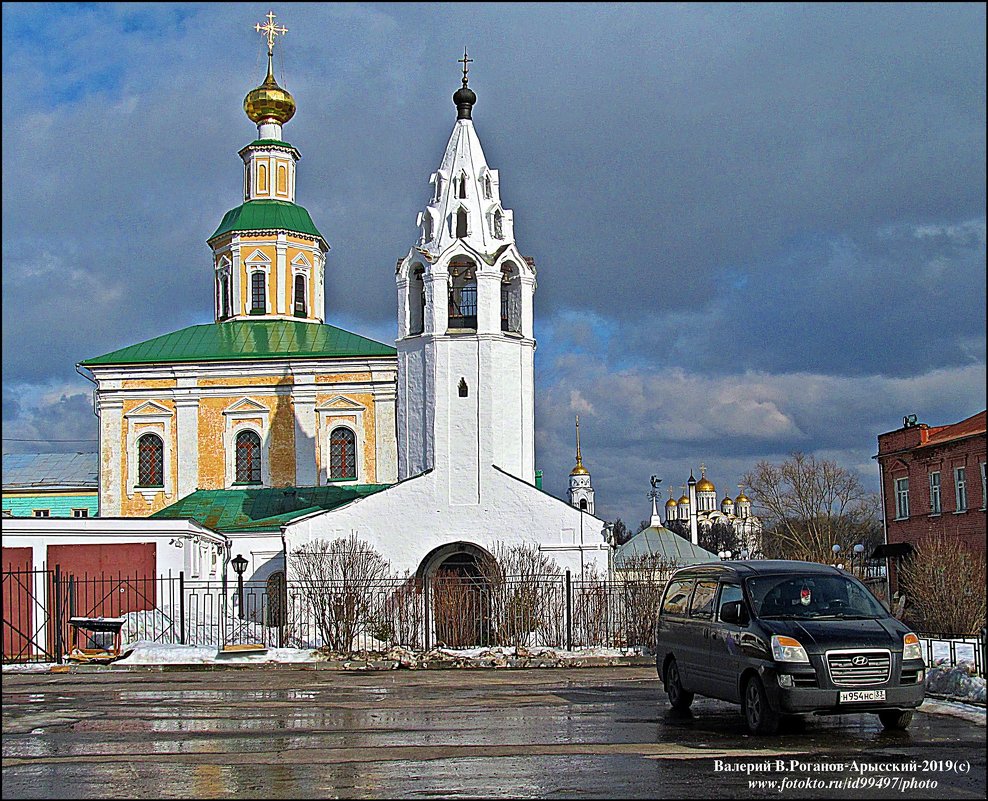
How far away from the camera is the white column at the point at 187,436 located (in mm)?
44688

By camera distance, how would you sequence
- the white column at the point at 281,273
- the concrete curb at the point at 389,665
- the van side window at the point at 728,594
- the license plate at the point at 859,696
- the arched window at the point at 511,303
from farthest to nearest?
the white column at the point at 281,273
the arched window at the point at 511,303
the concrete curb at the point at 389,665
the van side window at the point at 728,594
the license plate at the point at 859,696

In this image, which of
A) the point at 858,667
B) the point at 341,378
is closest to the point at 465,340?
the point at 341,378

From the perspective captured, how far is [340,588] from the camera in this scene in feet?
93.8

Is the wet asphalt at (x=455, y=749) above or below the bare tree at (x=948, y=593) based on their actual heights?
below

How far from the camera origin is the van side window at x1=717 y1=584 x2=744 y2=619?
43.2 feet

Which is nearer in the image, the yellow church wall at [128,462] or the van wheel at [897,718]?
the van wheel at [897,718]

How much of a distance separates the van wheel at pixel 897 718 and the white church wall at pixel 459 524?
20602 millimetres

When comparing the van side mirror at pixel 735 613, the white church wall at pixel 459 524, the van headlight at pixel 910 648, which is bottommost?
the van headlight at pixel 910 648

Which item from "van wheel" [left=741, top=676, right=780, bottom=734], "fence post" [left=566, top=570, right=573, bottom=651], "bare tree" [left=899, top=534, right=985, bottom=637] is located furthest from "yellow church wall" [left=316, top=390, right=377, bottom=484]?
"van wheel" [left=741, top=676, right=780, bottom=734]

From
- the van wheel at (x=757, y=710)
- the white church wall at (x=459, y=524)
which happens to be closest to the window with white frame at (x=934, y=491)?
the white church wall at (x=459, y=524)

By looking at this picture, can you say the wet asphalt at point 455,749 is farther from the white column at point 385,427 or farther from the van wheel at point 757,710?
the white column at point 385,427

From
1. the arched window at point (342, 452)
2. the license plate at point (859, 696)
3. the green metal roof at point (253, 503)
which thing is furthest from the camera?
the arched window at point (342, 452)

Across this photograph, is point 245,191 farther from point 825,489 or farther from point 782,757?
point 782,757

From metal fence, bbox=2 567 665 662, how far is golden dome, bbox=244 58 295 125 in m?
28.6
